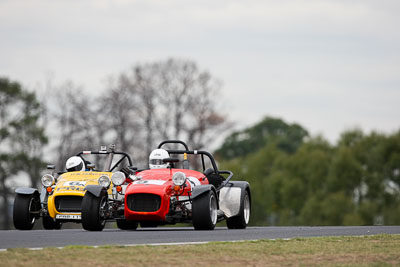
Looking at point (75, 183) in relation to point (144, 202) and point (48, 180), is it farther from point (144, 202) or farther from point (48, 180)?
point (144, 202)

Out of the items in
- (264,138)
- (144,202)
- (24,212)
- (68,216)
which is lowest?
(68,216)

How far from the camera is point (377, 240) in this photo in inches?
693

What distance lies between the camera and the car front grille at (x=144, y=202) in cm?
2161

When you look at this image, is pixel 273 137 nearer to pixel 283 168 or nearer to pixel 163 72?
pixel 283 168

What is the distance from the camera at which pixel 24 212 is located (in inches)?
949

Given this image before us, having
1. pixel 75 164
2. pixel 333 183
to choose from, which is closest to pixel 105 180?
pixel 75 164

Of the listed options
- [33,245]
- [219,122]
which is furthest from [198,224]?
[219,122]

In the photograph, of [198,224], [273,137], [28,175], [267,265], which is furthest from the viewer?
[273,137]

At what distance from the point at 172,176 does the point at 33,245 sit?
7.36 m

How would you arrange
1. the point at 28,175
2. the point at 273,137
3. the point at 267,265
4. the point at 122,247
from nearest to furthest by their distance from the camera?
1. the point at 267,265
2. the point at 122,247
3. the point at 28,175
4. the point at 273,137

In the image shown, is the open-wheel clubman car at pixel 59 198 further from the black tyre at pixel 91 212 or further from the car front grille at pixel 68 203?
the black tyre at pixel 91 212

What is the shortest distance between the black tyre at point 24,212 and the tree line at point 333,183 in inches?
1318

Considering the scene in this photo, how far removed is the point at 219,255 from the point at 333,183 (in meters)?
57.1

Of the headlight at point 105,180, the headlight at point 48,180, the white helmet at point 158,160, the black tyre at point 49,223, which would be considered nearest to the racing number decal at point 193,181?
the white helmet at point 158,160
